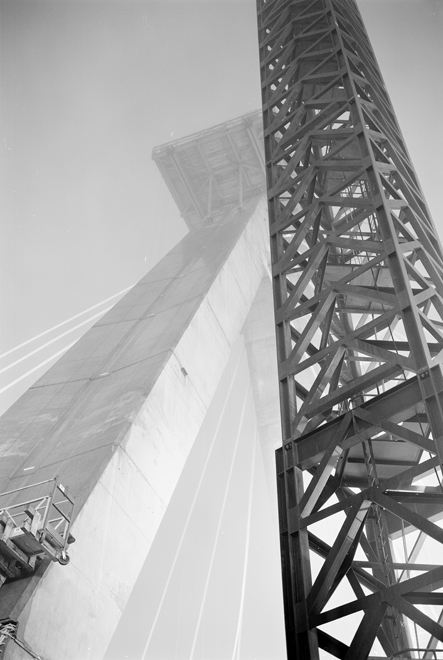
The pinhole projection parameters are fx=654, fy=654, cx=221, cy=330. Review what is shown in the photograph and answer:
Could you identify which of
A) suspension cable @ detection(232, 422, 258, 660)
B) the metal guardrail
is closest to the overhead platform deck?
suspension cable @ detection(232, 422, 258, 660)

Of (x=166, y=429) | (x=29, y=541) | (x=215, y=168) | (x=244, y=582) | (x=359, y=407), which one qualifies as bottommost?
(x=29, y=541)

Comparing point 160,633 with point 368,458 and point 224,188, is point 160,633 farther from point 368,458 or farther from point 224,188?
point 368,458

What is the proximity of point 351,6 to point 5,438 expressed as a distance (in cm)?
1674

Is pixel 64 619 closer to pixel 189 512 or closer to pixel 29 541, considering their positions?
pixel 29 541

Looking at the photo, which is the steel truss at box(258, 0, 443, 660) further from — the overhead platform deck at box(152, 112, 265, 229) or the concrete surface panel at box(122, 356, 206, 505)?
the overhead platform deck at box(152, 112, 265, 229)

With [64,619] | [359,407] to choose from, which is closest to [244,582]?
[64,619]

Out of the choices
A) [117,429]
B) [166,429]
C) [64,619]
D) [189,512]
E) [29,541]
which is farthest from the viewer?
[189,512]

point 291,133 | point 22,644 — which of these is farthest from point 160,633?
point 291,133

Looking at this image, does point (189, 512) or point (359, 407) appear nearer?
point (359, 407)

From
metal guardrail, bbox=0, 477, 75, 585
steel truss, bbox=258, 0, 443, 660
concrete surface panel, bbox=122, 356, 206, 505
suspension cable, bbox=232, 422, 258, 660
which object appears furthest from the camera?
suspension cable, bbox=232, 422, 258, 660

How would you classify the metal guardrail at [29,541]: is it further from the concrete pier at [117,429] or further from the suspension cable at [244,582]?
the suspension cable at [244,582]

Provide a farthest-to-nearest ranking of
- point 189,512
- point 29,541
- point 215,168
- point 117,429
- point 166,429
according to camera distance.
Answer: point 189,512 < point 215,168 < point 166,429 < point 117,429 < point 29,541

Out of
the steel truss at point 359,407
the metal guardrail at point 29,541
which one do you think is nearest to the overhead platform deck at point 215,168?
the steel truss at point 359,407

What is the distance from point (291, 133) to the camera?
14.3 meters
